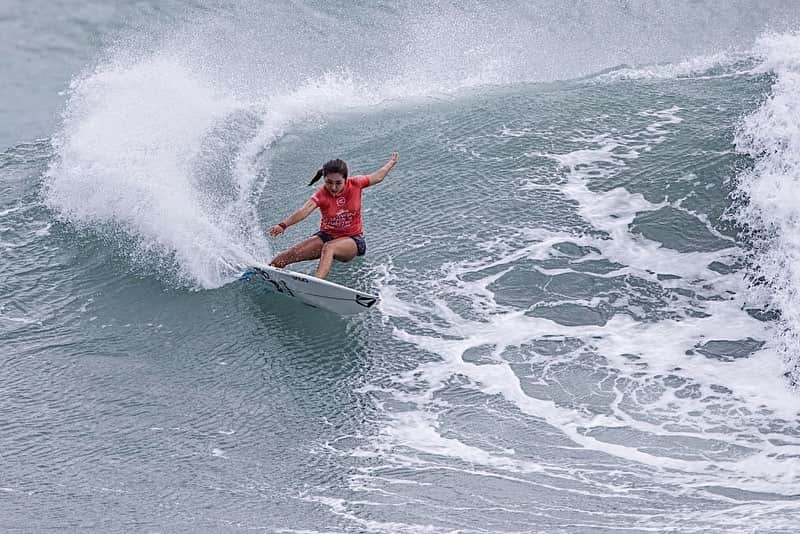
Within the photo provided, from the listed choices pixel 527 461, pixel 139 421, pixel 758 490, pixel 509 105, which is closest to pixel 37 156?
pixel 509 105

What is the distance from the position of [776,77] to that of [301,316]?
9.22 meters

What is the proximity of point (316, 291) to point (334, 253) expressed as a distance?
781 millimetres

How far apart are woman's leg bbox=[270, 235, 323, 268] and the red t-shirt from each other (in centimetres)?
19

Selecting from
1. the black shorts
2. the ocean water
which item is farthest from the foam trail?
the black shorts

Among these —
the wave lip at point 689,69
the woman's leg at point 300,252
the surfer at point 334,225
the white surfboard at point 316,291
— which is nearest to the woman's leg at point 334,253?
the surfer at point 334,225

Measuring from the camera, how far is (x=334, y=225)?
10.4 meters

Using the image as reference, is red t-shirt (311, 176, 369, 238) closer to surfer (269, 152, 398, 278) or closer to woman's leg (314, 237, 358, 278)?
surfer (269, 152, 398, 278)

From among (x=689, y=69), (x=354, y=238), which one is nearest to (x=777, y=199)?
(x=354, y=238)

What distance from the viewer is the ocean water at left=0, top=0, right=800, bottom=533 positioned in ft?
22.2

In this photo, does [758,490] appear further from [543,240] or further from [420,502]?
[543,240]

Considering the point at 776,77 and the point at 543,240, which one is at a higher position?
the point at 776,77

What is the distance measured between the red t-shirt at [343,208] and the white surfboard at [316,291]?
0.87 meters

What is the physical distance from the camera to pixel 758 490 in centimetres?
653

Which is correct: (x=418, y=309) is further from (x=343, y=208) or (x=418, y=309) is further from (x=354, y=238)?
(x=343, y=208)
